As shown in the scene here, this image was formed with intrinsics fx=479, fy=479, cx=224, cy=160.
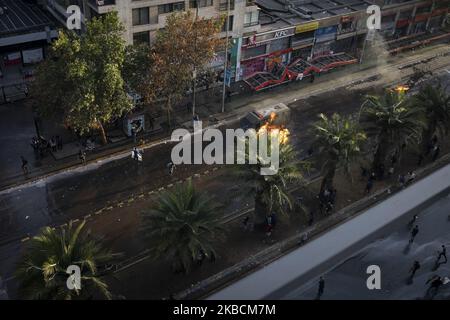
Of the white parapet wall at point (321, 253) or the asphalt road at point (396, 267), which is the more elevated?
the white parapet wall at point (321, 253)

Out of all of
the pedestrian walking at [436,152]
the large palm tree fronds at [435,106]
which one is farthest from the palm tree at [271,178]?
the pedestrian walking at [436,152]

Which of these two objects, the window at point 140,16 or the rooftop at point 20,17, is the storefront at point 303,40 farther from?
the rooftop at point 20,17

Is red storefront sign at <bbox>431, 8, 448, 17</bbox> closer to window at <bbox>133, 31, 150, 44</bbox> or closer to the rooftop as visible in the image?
window at <bbox>133, 31, 150, 44</bbox>

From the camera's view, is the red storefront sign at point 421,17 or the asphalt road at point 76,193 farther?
the red storefront sign at point 421,17

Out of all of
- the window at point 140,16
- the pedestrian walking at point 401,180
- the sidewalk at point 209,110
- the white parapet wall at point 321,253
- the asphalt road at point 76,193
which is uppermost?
the white parapet wall at point 321,253

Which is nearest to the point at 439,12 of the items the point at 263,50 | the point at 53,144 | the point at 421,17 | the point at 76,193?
the point at 421,17

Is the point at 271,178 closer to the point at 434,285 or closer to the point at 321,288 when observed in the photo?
the point at 321,288
